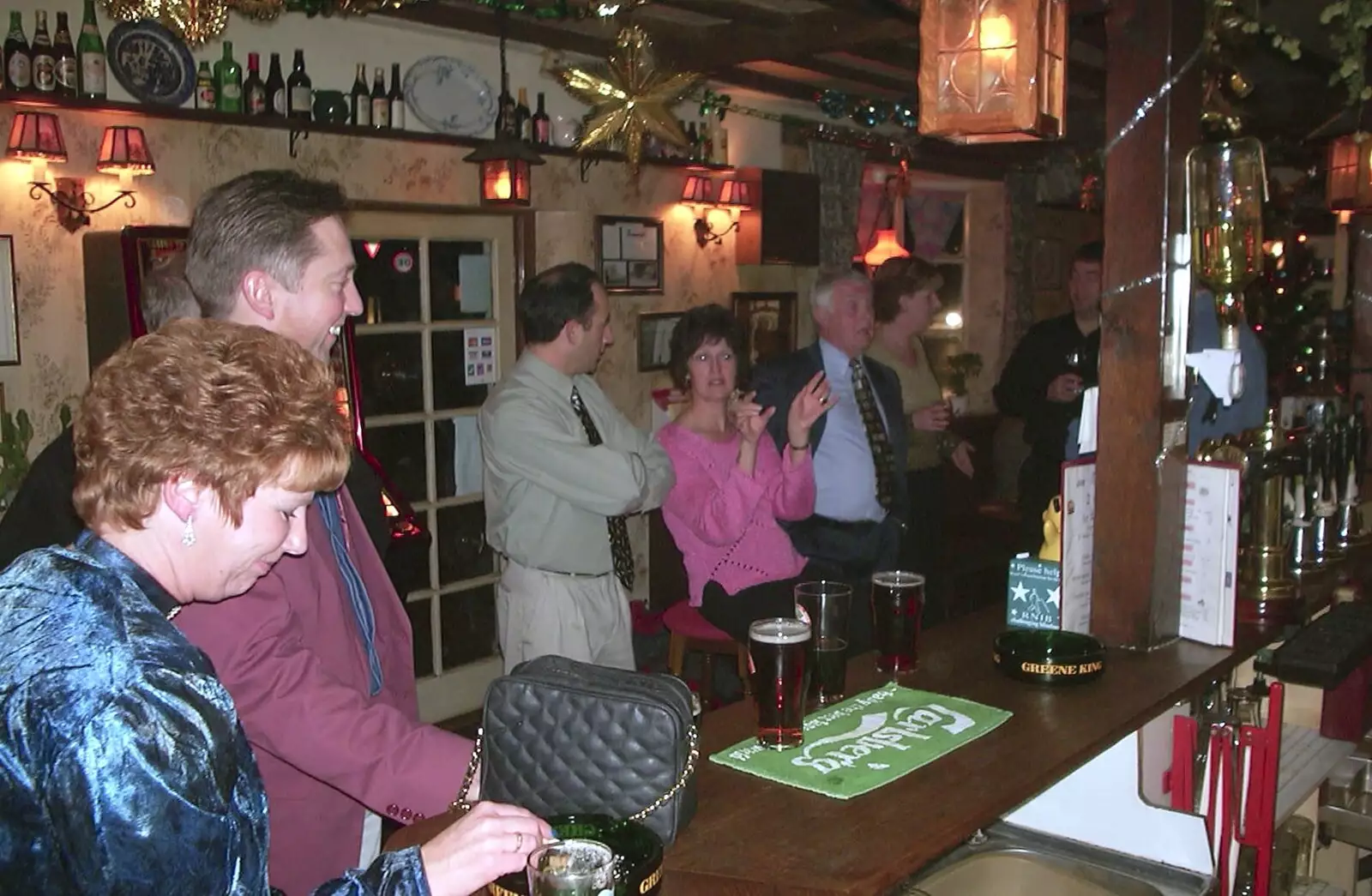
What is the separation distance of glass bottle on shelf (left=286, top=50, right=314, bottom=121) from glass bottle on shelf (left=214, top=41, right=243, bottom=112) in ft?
0.63

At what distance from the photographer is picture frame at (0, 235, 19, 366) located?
137 inches

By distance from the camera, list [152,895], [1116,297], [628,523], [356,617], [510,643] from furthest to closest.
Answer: [628,523] < [510,643] < [1116,297] < [356,617] < [152,895]

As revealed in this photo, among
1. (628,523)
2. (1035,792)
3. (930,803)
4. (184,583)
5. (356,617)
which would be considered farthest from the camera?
(628,523)

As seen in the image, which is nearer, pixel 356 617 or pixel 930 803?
pixel 930 803

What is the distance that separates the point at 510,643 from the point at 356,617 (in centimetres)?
143

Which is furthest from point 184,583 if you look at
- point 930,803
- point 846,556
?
point 846,556

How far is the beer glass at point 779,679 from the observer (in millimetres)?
1499

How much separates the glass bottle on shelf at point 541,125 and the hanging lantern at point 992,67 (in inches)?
133

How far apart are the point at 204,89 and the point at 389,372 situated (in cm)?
131

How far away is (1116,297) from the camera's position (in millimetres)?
2074

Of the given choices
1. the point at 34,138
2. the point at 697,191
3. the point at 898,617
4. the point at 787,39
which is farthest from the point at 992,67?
the point at 697,191

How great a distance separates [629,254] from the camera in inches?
221

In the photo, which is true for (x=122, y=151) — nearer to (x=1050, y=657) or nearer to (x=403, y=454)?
(x=403, y=454)

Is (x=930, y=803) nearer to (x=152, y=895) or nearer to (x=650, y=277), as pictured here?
(x=152, y=895)
